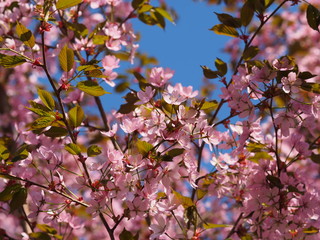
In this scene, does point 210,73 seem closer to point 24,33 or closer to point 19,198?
point 24,33

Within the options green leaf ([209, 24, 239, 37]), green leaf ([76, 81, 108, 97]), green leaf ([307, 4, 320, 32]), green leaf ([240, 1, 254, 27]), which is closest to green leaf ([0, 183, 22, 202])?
green leaf ([76, 81, 108, 97])

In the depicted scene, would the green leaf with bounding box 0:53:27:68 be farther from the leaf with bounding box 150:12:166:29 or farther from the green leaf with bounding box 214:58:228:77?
the leaf with bounding box 150:12:166:29

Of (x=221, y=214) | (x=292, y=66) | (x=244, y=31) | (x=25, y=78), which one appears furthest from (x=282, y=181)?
(x=25, y=78)

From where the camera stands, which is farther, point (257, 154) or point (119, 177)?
point (257, 154)

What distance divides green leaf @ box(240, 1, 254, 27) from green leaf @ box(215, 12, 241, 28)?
23mm

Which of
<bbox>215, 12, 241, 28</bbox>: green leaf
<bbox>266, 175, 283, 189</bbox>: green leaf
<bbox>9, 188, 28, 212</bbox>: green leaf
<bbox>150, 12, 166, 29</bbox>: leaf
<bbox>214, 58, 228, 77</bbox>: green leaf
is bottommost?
<bbox>9, 188, 28, 212</bbox>: green leaf

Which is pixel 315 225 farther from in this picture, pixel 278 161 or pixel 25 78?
pixel 25 78

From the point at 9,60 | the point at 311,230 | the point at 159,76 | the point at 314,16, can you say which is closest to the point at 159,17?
the point at 159,76

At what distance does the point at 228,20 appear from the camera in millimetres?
1695

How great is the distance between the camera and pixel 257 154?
5.45 feet

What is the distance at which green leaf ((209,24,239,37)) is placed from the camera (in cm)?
169

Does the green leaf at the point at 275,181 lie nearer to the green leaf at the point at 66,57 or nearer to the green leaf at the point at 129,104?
the green leaf at the point at 129,104

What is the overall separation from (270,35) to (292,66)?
18.4ft

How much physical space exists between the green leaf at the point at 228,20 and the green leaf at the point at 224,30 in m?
0.01
